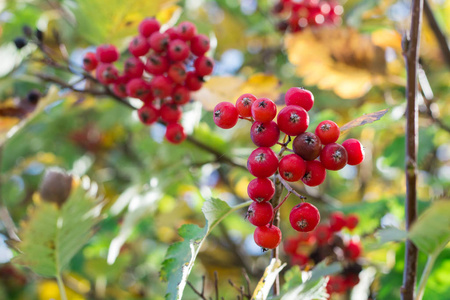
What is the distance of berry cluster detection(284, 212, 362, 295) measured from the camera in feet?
6.91

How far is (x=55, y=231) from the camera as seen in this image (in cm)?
142

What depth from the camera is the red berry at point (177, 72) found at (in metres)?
1.79

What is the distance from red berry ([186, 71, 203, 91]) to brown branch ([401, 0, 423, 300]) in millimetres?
861

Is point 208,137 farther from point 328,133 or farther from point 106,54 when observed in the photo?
point 328,133

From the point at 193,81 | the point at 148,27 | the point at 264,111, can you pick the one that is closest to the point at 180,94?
the point at 193,81

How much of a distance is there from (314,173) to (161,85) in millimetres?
915

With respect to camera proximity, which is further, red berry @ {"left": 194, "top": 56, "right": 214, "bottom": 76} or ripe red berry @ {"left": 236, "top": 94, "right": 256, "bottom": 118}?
red berry @ {"left": 194, "top": 56, "right": 214, "bottom": 76}

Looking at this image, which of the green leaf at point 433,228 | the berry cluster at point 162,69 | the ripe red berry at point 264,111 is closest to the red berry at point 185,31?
the berry cluster at point 162,69

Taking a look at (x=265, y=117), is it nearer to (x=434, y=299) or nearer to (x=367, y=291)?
(x=434, y=299)

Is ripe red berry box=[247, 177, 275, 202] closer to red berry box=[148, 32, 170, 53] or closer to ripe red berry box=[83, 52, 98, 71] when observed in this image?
red berry box=[148, 32, 170, 53]

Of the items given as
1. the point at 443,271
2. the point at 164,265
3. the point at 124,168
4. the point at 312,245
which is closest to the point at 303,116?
the point at 164,265

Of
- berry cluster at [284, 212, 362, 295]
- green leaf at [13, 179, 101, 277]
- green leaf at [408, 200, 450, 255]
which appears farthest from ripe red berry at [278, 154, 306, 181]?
berry cluster at [284, 212, 362, 295]

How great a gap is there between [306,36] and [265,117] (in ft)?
5.31

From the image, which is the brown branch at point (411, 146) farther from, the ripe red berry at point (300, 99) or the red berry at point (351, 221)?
the red berry at point (351, 221)
